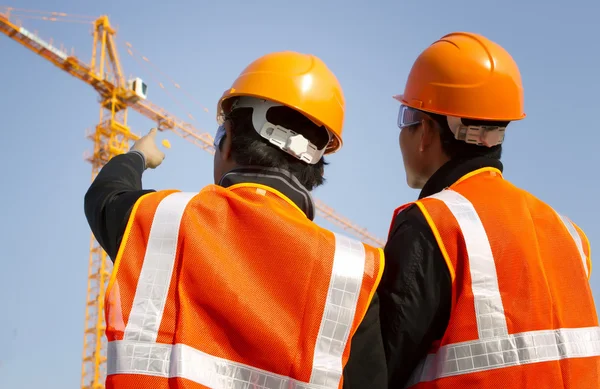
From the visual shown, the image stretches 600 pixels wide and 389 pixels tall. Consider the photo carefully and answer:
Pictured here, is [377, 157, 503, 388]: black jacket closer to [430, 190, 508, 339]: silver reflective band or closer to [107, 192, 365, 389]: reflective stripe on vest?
[430, 190, 508, 339]: silver reflective band

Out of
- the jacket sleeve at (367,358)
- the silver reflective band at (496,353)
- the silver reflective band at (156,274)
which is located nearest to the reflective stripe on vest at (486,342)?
the silver reflective band at (496,353)

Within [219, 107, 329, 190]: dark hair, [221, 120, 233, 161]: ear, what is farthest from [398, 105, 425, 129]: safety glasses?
[221, 120, 233, 161]: ear

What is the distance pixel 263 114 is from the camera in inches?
112

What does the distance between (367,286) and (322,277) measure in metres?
0.18

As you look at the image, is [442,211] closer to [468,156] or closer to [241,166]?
[468,156]

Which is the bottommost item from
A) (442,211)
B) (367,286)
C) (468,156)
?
(367,286)

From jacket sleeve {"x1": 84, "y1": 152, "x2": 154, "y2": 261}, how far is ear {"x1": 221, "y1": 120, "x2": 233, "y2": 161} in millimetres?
396

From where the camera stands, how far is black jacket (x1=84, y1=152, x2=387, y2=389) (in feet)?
7.52

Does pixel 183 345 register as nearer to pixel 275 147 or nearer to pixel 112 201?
pixel 112 201

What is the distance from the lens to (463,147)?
118 inches

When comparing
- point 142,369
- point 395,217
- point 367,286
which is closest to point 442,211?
point 395,217

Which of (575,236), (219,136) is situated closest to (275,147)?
(219,136)

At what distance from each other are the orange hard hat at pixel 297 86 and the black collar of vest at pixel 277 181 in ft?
1.46

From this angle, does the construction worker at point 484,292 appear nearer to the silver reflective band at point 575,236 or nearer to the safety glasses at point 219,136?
the silver reflective band at point 575,236
